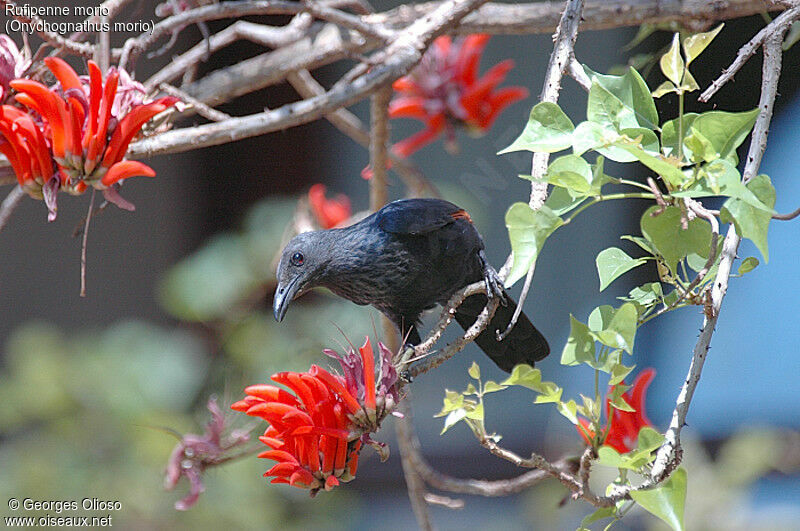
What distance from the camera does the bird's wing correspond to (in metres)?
1.45

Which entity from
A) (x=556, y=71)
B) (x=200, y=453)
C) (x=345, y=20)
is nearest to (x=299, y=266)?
(x=200, y=453)

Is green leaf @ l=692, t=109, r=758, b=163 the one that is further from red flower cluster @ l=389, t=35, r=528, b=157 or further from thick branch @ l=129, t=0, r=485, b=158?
red flower cluster @ l=389, t=35, r=528, b=157

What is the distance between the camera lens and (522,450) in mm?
3861

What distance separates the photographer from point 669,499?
827 mm

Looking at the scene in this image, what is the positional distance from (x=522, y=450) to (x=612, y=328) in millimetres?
3083

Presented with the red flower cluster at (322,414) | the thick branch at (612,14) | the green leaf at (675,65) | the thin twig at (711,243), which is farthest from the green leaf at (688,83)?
the thick branch at (612,14)

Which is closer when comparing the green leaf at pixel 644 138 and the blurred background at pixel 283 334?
the green leaf at pixel 644 138

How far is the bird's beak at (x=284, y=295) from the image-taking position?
1.38 metres

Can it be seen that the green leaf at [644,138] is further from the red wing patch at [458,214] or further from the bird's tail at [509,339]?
the bird's tail at [509,339]

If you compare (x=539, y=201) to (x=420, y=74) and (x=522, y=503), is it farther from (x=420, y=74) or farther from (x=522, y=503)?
(x=522, y=503)

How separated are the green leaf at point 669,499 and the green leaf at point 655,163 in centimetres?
30

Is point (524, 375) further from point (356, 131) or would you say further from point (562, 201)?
point (356, 131)

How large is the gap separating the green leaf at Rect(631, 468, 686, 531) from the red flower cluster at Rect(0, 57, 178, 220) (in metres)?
0.76

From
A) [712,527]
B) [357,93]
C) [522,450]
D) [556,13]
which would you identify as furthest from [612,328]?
[522,450]
